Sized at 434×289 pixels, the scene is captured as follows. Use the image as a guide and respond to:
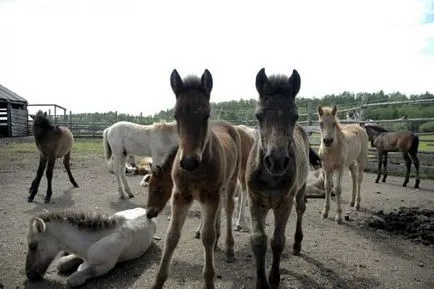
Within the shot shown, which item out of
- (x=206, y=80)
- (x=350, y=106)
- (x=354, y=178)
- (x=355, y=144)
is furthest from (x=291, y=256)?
(x=350, y=106)

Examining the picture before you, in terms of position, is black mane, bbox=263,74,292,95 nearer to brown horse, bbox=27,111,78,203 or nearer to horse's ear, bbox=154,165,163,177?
horse's ear, bbox=154,165,163,177

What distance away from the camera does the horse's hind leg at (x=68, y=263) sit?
409 cm

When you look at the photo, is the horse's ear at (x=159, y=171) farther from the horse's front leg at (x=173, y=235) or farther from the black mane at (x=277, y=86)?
the black mane at (x=277, y=86)

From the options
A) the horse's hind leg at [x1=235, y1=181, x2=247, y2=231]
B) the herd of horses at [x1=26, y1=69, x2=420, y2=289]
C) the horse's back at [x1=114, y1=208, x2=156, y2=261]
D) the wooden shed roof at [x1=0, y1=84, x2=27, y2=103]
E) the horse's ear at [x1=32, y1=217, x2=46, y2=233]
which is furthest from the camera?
the wooden shed roof at [x1=0, y1=84, x2=27, y2=103]

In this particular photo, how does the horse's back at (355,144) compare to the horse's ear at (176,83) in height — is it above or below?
below

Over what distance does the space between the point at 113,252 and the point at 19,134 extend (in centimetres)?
2667

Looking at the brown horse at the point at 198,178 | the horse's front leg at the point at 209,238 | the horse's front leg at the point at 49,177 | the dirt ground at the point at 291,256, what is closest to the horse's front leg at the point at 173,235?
the brown horse at the point at 198,178

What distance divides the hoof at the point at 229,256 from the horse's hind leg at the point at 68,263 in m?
1.90

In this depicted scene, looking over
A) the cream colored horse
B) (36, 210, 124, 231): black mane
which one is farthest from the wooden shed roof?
the cream colored horse

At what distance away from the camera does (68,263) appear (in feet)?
13.5

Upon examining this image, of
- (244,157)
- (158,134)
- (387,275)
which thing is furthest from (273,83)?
(158,134)

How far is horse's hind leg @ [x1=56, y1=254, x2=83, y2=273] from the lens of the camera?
409cm

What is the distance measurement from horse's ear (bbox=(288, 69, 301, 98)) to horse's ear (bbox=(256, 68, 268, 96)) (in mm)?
265

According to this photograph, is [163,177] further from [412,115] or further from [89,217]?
[412,115]
